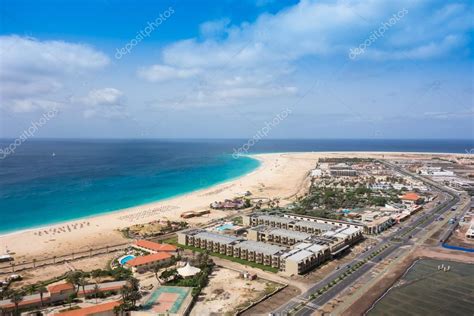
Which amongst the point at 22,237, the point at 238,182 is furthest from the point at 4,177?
the point at 238,182

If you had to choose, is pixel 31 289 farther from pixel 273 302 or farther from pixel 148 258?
pixel 273 302

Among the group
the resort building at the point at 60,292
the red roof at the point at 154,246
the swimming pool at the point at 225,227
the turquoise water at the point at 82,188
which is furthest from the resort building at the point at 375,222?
the turquoise water at the point at 82,188

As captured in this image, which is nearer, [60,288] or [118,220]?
[60,288]

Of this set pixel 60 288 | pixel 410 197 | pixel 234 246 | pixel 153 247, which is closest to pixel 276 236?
pixel 234 246

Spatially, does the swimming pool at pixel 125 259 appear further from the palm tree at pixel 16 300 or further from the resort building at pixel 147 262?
the palm tree at pixel 16 300

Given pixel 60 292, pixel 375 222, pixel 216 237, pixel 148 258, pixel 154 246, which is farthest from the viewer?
pixel 375 222
